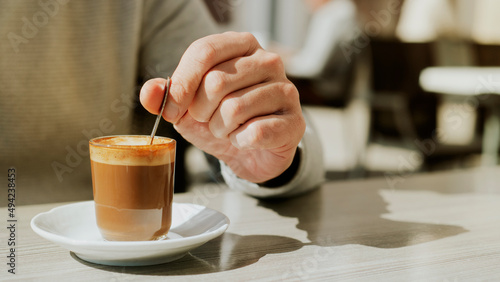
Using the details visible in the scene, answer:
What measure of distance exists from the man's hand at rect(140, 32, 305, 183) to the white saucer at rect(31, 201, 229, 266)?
0.42ft

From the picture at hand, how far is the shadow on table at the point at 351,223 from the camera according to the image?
0.70 m

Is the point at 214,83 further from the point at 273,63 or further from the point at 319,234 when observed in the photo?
the point at 319,234

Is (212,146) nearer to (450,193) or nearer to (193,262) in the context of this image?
(193,262)

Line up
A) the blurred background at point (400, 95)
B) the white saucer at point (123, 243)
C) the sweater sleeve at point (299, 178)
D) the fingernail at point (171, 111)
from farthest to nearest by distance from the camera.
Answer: the blurred background at point (400, 95)
the sweater sleeve at point (299, 178)
the fingernail at point (171, 111)
the white saucer at point (123, 243)

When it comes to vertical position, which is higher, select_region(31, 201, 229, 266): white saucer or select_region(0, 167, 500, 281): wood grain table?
select_region(31, 201, 229, 266): white saucer

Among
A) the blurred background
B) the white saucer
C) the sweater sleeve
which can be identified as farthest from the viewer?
the blurred background

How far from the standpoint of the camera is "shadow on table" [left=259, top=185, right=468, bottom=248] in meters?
0.70

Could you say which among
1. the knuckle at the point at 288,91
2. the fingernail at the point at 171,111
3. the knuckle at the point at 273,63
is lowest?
the fingernail at the point at 171,111

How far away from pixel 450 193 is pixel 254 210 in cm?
45

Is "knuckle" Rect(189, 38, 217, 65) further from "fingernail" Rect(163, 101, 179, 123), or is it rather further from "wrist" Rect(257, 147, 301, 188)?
"wrist" Rect(257, 147, 301, 188)

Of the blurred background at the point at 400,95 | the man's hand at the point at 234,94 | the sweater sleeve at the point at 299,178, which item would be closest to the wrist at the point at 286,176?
the sweater sleeve at the point at 299,178

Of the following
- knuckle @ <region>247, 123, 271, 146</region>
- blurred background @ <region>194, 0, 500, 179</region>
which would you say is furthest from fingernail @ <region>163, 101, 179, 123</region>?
blurred background @ <region>194, 0, 500, 179</region>

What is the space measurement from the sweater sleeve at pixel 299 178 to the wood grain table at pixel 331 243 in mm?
23

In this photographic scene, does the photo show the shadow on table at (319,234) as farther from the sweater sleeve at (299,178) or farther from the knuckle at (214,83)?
the knuckle at (214,83)
